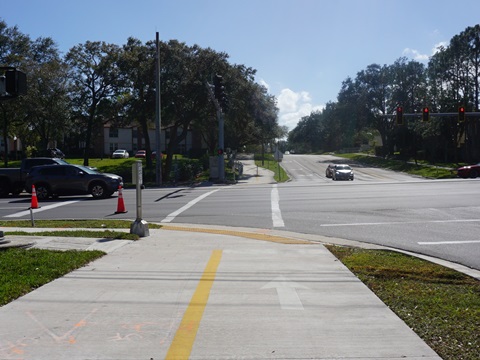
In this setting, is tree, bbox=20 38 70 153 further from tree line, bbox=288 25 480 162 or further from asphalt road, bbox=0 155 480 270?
tree line, bbox=288 25 480 162

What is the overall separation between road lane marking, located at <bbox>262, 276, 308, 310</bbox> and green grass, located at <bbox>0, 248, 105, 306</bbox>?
3.20 metres

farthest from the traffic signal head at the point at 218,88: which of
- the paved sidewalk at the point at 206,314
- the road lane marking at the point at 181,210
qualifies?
the paved sidewalk at the point at 206,314

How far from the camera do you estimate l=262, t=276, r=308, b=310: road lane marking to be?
6.28 m

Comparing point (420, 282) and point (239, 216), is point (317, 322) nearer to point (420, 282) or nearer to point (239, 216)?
point (420, 282)

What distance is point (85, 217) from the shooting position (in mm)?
17000

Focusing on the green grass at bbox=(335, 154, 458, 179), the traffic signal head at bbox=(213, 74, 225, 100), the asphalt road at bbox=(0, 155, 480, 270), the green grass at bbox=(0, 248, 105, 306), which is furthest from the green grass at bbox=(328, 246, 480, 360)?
the green grass at bbox=(335, 154, 458, 179)

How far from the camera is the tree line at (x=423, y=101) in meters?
64.9

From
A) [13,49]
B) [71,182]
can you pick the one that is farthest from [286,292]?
[13,49]

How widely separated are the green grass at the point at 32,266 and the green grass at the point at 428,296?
15.0 feet

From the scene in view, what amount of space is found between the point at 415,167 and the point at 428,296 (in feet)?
Answer: 208

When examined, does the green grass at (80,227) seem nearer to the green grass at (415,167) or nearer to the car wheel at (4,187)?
the car wheel at (4,187)

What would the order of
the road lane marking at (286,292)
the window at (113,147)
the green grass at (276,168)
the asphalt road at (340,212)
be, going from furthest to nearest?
the window at (113,147) < the green grass at (276,168) < the asphalt road at (340,212) < the road lane marking at (286,292)

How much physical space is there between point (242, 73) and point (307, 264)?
38.0 metres

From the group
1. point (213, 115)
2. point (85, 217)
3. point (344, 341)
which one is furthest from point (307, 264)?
point (213, 115)
